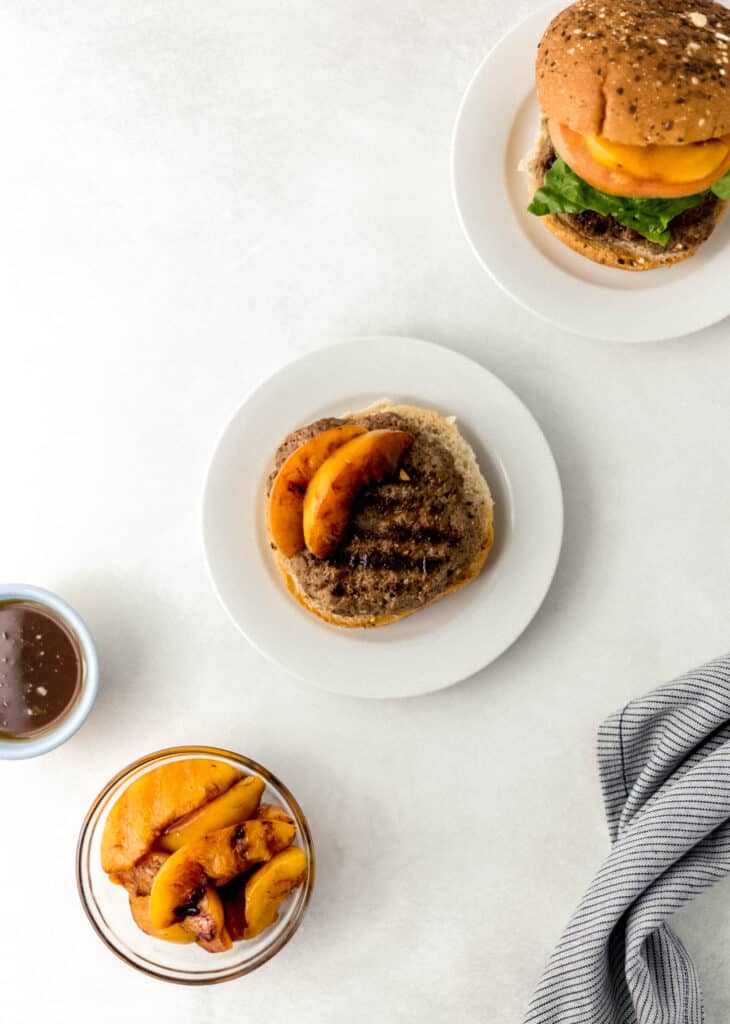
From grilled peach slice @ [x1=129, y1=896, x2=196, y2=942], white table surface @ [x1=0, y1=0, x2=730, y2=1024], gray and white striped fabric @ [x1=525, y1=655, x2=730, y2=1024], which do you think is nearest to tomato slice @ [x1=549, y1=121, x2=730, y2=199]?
white table surface @ [x1=0, y1=0, x2=730, y2=1024]

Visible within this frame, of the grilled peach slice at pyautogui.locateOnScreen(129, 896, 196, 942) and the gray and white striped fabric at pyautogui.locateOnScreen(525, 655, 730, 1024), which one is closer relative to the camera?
the grilled peach slice at pyautogui.locateOnScreen(129, 896, 196, 942)

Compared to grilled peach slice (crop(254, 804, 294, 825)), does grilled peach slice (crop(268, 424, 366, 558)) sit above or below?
above

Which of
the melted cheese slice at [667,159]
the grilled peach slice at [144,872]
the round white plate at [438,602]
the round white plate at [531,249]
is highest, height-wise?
the melted cheese slice at [667,159]

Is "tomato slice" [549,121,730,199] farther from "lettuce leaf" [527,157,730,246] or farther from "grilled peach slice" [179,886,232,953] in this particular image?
"grilled peach slice" [179,886,232,953]

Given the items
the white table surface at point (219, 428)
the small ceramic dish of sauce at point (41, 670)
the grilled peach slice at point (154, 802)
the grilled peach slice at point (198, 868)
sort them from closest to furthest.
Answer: the grilled peach slice at point (198, 868) < the grilled peach slice at point (154, 802) < the small ceramic dish of sauce at point (41, 670) < the white table surface at point (219, 428)

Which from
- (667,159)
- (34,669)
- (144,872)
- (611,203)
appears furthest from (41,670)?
(667,159)

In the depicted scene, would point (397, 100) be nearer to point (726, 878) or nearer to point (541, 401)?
point (541, 401)

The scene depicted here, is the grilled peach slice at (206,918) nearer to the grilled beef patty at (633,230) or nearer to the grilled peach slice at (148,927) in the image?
the grilled peach slice at (148,927)

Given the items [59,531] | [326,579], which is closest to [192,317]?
[59,531]

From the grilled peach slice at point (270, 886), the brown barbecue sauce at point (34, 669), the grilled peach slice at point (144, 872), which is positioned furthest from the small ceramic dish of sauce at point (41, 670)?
the grilled peach slice at point (270, 886)
